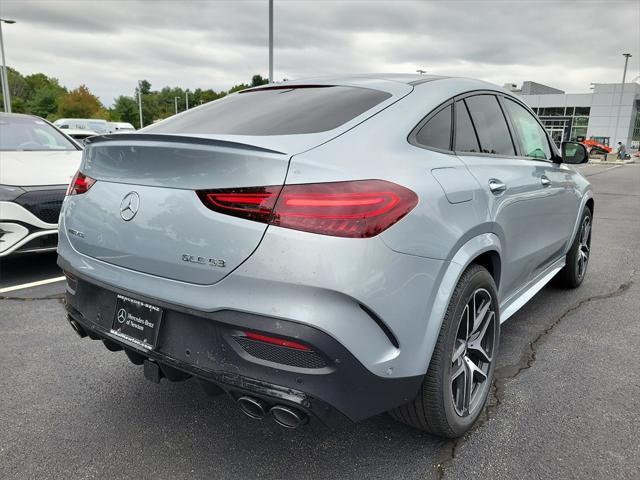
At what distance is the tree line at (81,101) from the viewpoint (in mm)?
73375

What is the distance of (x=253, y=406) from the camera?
1.85 meters

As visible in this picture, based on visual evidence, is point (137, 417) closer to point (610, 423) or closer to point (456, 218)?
point (456, 218)

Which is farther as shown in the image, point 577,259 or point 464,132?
point 577,259

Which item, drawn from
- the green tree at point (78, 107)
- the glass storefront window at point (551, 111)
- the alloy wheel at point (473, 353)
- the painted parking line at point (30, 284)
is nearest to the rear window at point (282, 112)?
the alloy wheel at point (473, 353)

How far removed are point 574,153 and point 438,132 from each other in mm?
2469

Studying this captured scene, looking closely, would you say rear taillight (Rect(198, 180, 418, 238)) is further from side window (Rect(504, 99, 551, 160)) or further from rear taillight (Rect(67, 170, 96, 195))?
side window (Rect(504, 99, 551, 160))

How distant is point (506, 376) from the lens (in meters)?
3.03

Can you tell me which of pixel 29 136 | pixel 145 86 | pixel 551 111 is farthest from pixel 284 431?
pixel 145 86

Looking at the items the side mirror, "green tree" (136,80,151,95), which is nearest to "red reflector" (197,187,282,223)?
the side mirror

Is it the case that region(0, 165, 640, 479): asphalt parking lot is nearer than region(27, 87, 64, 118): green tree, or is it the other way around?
region(0, 165, 640, 479): asphalt parking lot

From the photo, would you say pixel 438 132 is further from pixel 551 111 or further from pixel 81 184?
pixel 551 111

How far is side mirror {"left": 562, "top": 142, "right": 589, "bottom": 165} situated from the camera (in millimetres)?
4066

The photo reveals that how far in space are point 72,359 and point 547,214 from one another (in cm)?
316

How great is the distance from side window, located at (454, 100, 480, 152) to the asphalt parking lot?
4.39 feet
